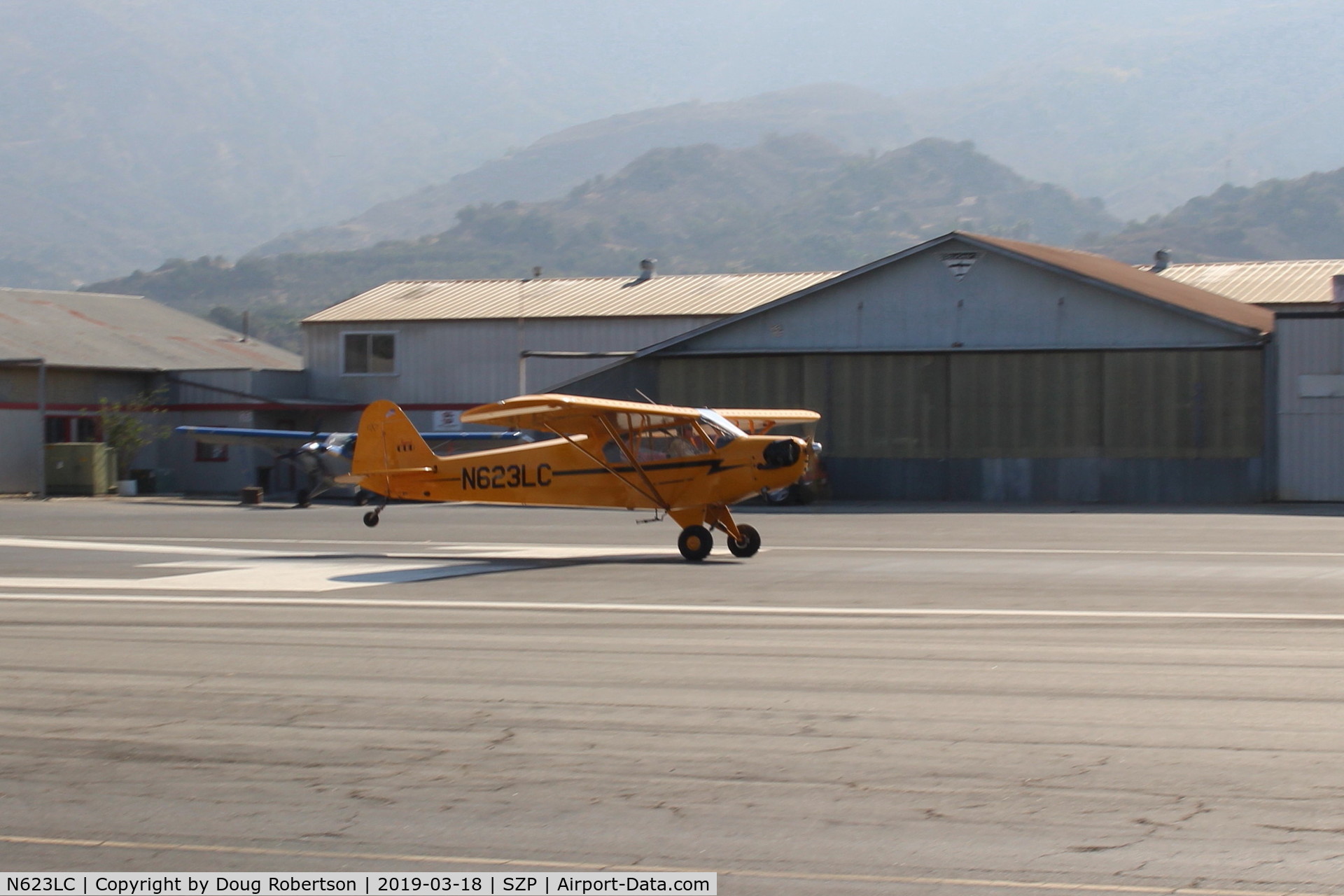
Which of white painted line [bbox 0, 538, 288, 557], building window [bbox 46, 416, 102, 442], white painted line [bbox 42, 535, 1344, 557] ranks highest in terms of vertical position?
building window [bbox 46, 416, 102, 442]

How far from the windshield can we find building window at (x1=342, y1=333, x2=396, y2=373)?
29.7 metres

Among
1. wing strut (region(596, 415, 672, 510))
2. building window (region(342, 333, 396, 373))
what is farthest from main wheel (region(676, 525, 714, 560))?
building window (region(342, 333, 396, 373))

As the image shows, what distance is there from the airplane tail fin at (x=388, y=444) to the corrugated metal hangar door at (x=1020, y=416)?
1768 centimetres

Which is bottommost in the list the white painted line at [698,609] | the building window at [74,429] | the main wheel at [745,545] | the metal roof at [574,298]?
the white painted line at [698,609]

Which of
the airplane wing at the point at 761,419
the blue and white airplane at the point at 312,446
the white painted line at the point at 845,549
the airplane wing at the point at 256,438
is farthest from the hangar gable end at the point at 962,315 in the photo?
the white painted line at the point at 845,549

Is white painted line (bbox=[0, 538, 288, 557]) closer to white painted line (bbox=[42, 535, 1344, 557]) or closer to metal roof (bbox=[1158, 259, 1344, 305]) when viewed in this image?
white painted line (bbox=[42, 535, 1344, 557])

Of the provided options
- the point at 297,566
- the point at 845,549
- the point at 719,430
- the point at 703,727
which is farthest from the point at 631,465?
the point at 703,727

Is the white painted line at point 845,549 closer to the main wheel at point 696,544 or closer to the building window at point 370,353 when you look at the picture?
the main wheel at point 696,544

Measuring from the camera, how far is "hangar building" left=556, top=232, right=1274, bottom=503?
3369 cm

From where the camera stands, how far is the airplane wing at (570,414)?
18250 millimetres

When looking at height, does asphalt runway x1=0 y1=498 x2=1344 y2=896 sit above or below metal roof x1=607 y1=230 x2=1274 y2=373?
below

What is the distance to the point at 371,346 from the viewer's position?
155 feet

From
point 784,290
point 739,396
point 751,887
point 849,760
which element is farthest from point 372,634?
point 784,290

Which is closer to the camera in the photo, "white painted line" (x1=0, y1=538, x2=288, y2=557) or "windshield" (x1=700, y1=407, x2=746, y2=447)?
"windshield" (x1=700, y1=407, x2=746, y2=447)
